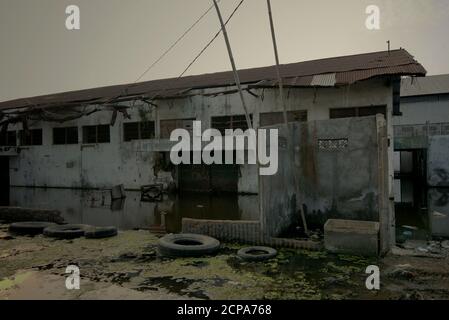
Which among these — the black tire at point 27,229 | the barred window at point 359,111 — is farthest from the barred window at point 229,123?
the black tire at point 27,229

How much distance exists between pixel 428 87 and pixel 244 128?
1779 centimetres

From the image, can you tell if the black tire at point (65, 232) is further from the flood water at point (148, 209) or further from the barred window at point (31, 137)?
the barred window at point (31, 137)

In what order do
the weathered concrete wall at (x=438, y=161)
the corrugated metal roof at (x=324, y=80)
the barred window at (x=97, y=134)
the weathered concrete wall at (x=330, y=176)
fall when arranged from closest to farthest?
the weathered concrete wall at (x=330, y=176) < the corrugated metal roof at (x=324, y=80) < the weathered concrete wall at (x=438, y=161) < the barred window at (x=97, y=134)

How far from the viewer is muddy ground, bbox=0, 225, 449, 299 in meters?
4.79

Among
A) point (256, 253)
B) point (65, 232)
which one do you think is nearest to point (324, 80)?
point (256, 253)

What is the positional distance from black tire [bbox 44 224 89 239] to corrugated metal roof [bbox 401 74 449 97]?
80.1 feet

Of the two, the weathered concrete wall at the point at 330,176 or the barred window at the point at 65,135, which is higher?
the barred window at the point at 65,135

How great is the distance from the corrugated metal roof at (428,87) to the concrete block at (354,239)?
22.4 m

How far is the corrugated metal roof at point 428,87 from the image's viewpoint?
26.1 m

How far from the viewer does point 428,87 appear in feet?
89.5

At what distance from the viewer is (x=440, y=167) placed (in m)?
20.0

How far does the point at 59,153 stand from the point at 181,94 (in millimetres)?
10002

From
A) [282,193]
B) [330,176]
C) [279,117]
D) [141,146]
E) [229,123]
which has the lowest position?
[282,193]

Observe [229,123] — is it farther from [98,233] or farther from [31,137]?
[31,137]
